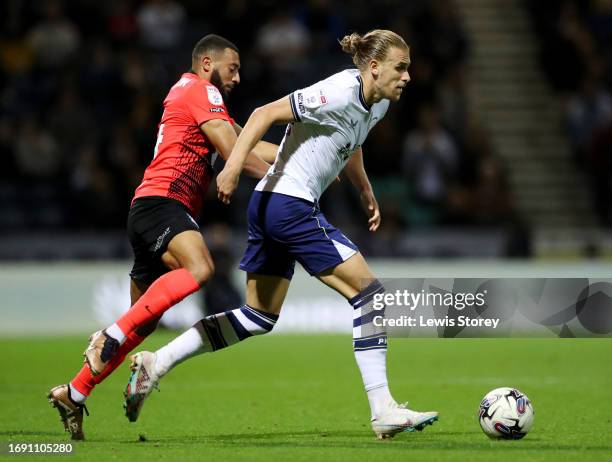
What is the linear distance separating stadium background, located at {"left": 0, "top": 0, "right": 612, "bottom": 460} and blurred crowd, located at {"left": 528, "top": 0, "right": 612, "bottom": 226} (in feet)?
0.12

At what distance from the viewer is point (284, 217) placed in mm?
6754

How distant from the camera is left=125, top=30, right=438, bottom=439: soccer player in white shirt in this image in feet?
21.7

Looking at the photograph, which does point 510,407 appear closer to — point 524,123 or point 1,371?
point 1,371

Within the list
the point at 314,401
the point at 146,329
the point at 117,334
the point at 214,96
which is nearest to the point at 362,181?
the point at 214,96

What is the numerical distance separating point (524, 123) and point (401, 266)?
16.4ft

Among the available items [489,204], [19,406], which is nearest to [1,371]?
[19,406]

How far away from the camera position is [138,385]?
22.2ft

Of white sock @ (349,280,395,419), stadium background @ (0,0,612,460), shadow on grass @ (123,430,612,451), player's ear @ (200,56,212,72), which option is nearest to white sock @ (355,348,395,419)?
white sock @ (349,280,395,419)

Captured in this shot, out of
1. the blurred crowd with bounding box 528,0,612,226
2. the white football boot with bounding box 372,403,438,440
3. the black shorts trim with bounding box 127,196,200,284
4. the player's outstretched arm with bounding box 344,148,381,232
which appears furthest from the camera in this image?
the blurred crowd with bounding box 528,0,612,226

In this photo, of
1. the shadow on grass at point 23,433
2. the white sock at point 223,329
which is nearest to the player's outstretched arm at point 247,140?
the white sock at point 223,329

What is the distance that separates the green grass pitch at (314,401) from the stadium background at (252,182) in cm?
22

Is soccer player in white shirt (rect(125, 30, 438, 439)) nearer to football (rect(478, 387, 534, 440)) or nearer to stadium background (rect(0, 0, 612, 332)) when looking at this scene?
football (rect(478, 387, 534, 440))

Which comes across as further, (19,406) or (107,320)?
(107,320)

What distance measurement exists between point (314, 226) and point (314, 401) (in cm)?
255
